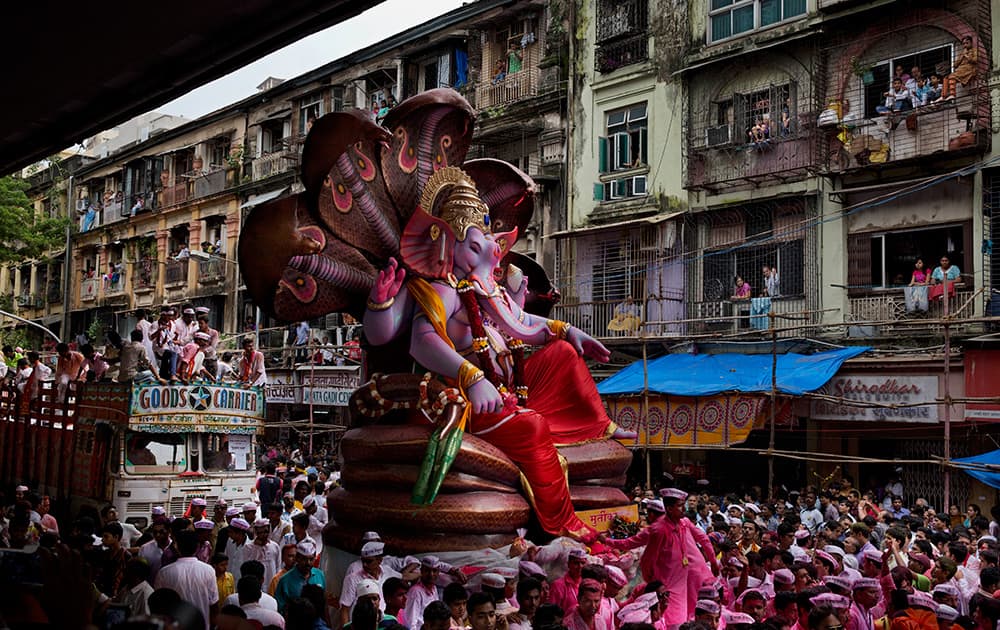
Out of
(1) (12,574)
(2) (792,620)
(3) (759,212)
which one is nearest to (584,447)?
(2) (792,620)

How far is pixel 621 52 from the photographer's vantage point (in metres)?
22.7

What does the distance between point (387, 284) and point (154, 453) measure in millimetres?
4506

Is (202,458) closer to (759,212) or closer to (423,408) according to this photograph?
(423,408)

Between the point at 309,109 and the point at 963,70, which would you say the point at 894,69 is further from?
the point at 309,109

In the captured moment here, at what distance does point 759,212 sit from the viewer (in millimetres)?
20016

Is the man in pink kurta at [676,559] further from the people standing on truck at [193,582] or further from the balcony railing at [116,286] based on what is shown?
the balcony railing at [116,286]

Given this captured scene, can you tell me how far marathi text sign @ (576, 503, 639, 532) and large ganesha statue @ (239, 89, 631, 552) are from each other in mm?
87

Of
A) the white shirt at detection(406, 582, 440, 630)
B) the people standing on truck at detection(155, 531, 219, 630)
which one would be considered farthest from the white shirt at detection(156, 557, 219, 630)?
the white shirt at detection(406, 582, 440, 630)

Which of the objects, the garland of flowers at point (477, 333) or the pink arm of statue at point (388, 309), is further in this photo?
the garland of flowers at point (477, 333)

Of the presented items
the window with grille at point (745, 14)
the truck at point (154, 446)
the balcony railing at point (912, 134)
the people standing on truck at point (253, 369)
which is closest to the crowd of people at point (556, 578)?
the truck at point (154, 446)

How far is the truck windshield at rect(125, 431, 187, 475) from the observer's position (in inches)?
483

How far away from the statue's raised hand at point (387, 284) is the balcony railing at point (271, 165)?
2144 centimetres

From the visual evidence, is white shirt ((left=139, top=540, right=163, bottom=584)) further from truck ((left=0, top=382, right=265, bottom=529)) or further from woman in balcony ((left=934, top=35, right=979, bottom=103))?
woman in balcony ((left=934, top=35, right=979, bottom=103))

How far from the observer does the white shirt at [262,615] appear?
570 cm
